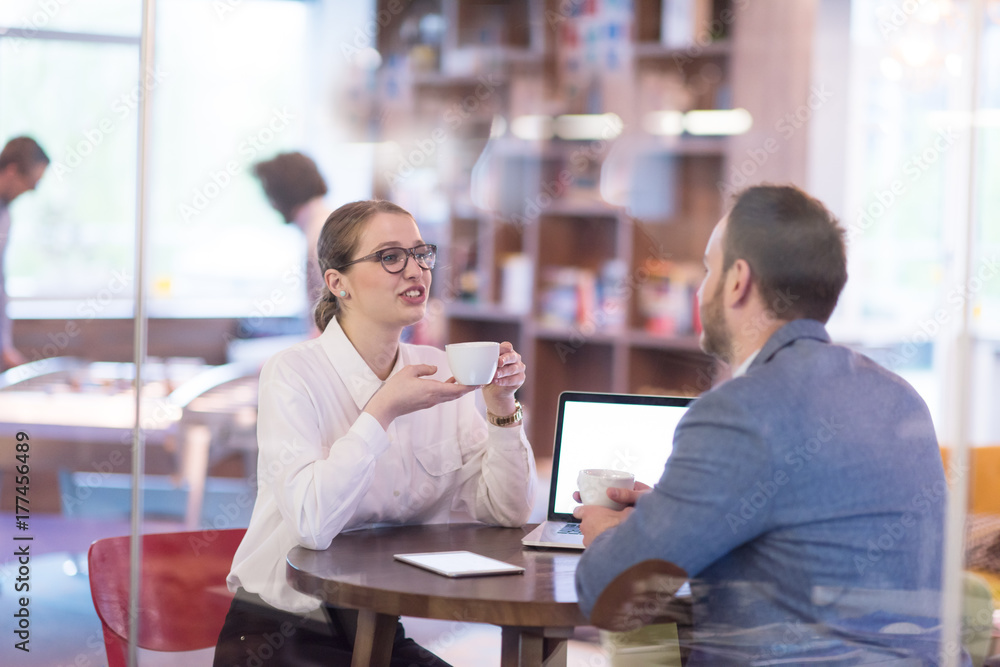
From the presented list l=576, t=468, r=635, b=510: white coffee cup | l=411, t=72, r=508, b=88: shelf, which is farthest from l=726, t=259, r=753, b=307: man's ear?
l=411, t=72, r=508, b=88: shelf

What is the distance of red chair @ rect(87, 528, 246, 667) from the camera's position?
1798 mm

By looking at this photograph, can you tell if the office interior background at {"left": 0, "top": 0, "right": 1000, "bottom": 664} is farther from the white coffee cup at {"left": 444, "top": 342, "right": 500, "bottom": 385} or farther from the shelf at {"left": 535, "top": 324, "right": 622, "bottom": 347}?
the white coffee cup at {"left": 444, "top": 342, "right": 500, "bottom": 385}

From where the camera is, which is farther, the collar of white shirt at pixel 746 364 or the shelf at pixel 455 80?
the shelf at pixel 455 80

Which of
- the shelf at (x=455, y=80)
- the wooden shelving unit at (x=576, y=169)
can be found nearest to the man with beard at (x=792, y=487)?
the wooden shelving unit at (x=576, y=169)

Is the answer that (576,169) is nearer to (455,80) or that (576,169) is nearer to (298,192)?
(455,80)

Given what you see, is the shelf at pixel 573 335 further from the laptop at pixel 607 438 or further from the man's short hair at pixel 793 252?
the man's short hair at pixel 793 252

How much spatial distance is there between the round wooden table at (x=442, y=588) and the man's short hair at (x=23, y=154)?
1419 mm

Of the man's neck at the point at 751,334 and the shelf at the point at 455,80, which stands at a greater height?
the shelf at the point at 455,80

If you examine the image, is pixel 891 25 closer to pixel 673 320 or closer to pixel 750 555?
pixel 673 320

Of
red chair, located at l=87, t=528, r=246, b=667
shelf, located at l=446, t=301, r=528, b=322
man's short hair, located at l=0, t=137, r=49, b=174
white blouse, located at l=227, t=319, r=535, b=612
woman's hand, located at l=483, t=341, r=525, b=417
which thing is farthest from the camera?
shelf, located at l=446, t=301, r=528, b=322

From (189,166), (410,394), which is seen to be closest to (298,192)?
(189,166)

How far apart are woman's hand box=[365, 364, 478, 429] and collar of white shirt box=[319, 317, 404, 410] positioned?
158 mm

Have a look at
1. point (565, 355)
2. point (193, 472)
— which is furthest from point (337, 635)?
point (565, 355)

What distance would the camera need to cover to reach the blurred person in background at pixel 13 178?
7.83 feet
